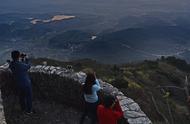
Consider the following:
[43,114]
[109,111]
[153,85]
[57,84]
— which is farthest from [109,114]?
[153,85]

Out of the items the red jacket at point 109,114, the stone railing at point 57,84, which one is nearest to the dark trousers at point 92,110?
the red jacket at point 109,114

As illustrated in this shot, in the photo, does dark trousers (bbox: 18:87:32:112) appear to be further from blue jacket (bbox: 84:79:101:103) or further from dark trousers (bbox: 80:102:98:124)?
blue jacket (bbox: 84:79:101:103)

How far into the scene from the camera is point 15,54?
12.6 metres

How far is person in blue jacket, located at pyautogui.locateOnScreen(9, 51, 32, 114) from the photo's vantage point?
1281 cm

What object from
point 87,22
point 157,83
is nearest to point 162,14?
point 87,22

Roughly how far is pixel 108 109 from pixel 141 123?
1370 millimetres

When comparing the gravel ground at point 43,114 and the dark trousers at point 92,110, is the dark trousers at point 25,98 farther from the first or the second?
the dark trousers at point 92,110

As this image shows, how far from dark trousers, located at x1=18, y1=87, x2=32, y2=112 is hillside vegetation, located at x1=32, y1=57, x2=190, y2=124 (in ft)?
11.3

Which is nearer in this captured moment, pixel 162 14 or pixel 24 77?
pixel 24 77

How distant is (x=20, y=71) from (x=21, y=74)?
9cm

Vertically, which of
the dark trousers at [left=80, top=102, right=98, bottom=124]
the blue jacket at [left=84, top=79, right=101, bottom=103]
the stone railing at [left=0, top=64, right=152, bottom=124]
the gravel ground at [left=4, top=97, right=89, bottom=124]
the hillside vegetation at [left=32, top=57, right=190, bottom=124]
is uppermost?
the blue jacket at [left=84, top=79, right=101, bottom=103]

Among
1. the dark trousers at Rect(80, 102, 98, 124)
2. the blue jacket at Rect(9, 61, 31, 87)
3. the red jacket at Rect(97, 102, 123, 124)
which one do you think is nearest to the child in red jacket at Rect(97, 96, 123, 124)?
the red jacket at Rect(97, 102, 123, 124)

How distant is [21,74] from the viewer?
1300 cm

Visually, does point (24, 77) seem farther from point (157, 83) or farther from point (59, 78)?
point (157, 83)
